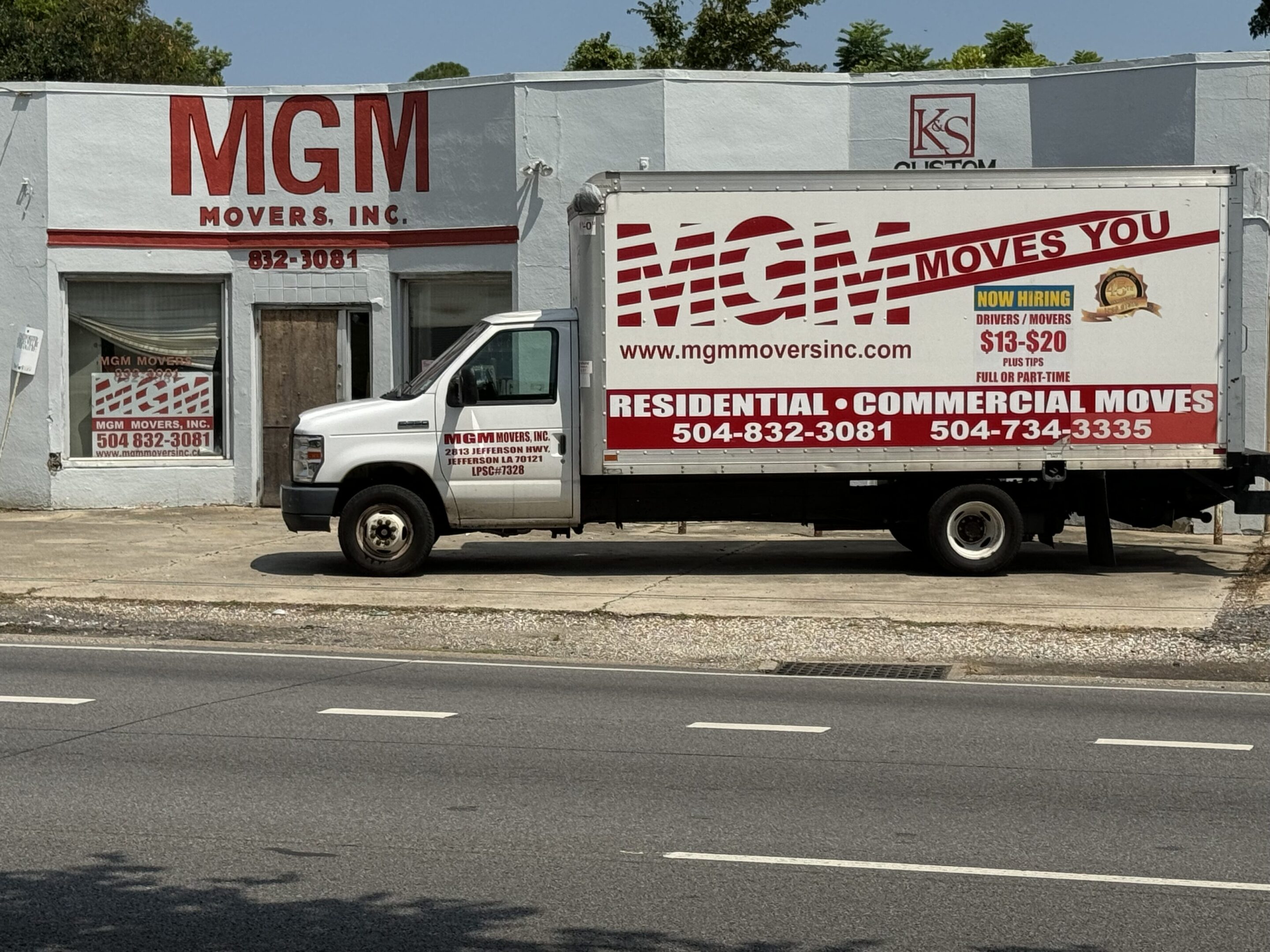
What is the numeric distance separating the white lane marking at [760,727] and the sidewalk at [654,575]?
4082mm

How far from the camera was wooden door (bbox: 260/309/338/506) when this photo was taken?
2098 cm

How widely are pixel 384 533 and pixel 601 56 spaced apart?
121 feet

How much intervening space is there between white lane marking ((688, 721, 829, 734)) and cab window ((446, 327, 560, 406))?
642 cm

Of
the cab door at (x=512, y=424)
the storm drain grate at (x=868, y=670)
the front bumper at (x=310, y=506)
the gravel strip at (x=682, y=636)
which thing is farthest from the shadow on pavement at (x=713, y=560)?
the storm drain grate at (x=868, y=670)

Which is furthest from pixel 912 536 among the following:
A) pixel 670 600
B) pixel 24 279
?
pixel 24 279

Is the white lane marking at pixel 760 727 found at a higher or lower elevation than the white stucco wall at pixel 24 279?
lower

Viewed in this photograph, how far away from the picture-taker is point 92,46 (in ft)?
145

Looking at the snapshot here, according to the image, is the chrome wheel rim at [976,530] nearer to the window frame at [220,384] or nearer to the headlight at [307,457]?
the headlight at [307,457]

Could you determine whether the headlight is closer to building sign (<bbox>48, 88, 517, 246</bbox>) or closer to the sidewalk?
the sidewalk

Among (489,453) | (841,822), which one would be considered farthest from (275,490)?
(841,822)

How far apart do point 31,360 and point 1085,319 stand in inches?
504

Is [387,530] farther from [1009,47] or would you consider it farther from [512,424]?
[1009,47]

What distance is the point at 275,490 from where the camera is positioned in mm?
21109

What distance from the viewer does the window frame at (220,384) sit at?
68.2ft
